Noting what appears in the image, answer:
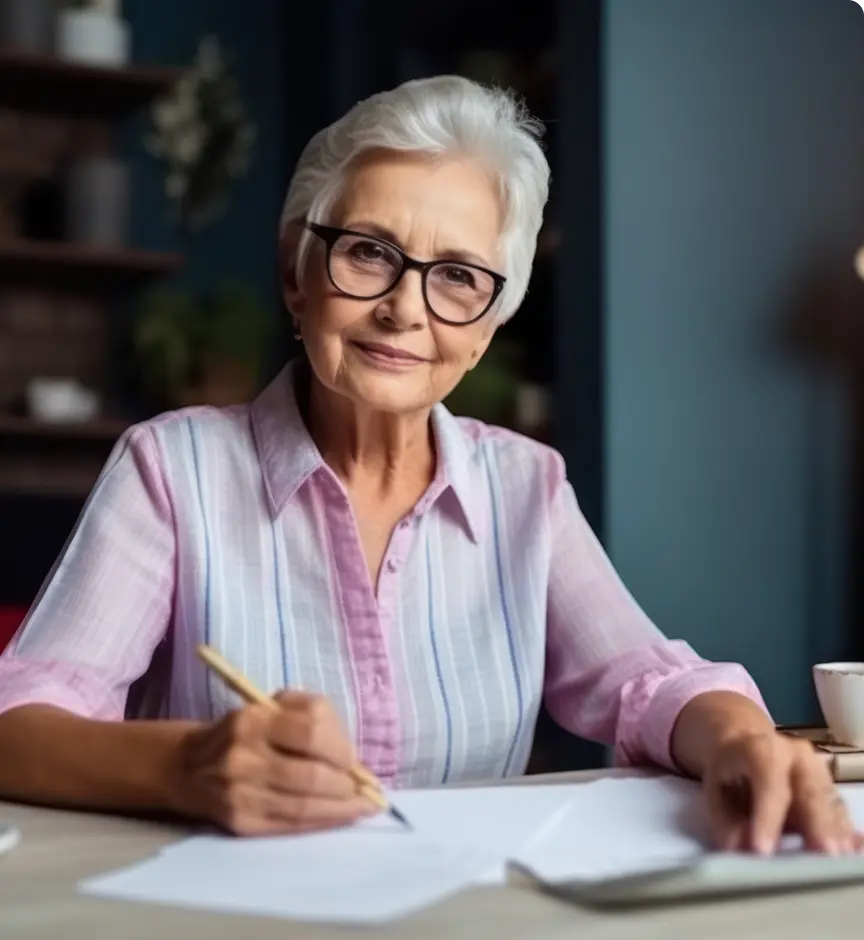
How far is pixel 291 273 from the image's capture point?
141 cm

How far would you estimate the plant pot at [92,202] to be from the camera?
3.85 meters

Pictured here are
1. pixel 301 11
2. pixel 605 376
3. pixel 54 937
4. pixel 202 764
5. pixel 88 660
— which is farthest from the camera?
pixel 301 11

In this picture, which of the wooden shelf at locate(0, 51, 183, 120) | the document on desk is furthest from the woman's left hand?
the wooden shelf at locate(0, 51, 183, 120)

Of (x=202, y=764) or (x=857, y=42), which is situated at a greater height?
(x=857, y=42)

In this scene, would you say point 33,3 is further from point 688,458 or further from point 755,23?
point 688,458

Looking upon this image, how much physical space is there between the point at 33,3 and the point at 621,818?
3484 millimetres

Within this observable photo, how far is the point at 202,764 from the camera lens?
0.88m

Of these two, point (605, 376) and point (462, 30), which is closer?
point (605, 376)

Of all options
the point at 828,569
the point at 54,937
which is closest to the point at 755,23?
the point at 828,569

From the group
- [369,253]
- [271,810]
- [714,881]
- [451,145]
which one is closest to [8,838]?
[271,810]

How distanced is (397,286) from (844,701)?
1.83 feet

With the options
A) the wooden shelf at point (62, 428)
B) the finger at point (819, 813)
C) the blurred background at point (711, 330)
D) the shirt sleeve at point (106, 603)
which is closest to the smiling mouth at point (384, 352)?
the shirt sleeve at point (106, 603)

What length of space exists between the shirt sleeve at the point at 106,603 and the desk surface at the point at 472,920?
1.06 ft

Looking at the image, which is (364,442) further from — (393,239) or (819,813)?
(819,813)
